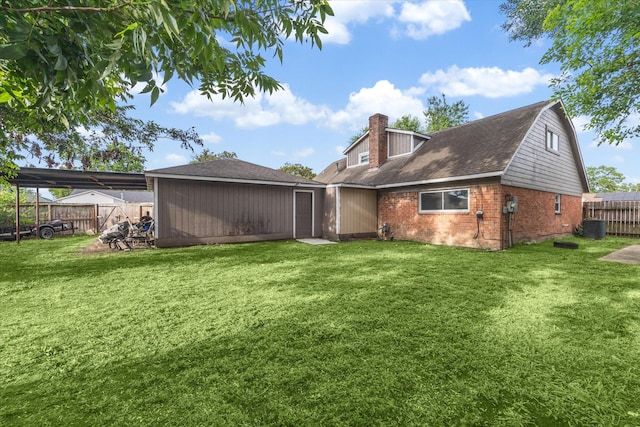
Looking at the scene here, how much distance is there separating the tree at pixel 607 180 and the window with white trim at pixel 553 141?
1686 inches

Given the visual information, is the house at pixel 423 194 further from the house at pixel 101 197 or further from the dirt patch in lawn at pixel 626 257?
the house at pixel 101 197

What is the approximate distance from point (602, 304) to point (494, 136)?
830cm

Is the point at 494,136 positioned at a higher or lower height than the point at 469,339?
higher

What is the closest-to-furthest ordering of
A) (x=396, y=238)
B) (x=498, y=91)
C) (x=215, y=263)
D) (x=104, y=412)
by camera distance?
1. (x=104, y=412)
2. (x=215, y=263)
3. (x=396, y=238)
4. (x=498, y=91)

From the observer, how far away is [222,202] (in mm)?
10156

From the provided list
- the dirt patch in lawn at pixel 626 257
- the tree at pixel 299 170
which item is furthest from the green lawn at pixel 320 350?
the tree at pixel 299 170

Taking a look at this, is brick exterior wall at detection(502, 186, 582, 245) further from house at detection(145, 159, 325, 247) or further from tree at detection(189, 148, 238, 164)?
tree at detection(189, 148, 238, 164)

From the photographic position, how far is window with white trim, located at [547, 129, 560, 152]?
426 inches

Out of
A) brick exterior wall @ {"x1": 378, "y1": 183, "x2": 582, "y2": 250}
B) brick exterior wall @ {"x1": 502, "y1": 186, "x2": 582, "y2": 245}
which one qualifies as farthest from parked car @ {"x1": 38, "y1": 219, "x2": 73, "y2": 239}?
brick exterior wall @ {"x1": 502, "y1": 186, "x2": 582, "y2": 245}

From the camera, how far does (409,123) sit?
31.2 meters

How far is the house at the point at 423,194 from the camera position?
8945 millimetres

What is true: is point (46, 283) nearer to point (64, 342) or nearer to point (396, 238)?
point (64, 342)

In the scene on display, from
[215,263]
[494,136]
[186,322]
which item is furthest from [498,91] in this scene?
[186,322]

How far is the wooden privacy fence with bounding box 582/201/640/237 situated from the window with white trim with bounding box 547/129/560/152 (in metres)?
4.66
